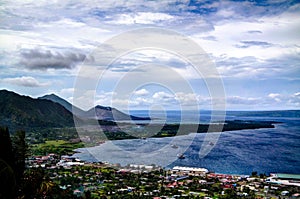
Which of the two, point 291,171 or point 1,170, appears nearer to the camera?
point 1,170

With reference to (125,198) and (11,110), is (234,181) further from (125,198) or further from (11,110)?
(11,110)

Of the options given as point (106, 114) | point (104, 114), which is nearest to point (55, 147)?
point (106, 114)

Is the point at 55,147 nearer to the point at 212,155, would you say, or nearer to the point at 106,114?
the point at 106,114

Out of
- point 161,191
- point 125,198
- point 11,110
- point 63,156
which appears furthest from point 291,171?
point 11,110

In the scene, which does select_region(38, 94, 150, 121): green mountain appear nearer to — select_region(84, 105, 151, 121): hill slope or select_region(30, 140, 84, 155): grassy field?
select_region(84, 105, 151, 121): hill slope

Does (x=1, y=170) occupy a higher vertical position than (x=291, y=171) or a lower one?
higher

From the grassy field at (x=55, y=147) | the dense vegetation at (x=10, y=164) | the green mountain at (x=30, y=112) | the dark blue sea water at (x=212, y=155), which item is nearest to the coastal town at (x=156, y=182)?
the dark blue sea water at (x=212, y=155)
